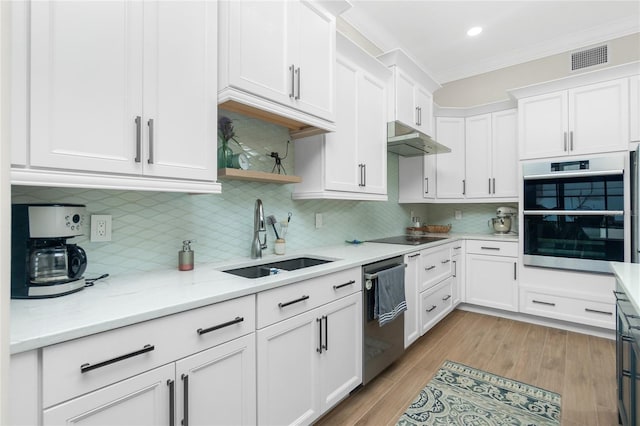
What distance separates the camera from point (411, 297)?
2.57 metres

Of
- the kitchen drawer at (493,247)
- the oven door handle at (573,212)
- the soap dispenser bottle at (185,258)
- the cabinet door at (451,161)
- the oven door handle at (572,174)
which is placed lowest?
the kitchen drawer at (493,247)

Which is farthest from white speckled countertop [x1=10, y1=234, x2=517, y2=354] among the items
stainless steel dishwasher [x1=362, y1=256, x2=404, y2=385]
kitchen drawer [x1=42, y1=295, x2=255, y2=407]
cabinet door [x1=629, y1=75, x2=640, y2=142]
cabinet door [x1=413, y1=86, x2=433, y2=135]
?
cabinet door [x1=629, y1=75, x2=640, y2=142]

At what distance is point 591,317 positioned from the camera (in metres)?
2.95

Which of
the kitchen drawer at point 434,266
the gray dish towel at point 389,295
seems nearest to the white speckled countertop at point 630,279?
the gray dish towel at point 389,295

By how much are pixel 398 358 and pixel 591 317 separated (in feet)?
6.93

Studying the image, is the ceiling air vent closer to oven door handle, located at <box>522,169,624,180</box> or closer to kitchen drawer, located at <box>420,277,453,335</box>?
oven door handle, located at <box>522,169,624,180</box>

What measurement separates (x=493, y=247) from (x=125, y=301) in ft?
12.0

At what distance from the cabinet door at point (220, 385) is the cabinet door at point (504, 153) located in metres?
3.53

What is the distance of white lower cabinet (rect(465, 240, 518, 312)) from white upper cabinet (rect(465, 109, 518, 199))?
0.66 meters

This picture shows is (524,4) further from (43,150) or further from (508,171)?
(43,150)

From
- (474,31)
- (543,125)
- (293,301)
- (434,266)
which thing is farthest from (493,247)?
(293,301)

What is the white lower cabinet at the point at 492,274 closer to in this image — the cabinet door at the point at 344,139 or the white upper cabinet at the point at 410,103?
the white upper cabinet at the point at 410,103

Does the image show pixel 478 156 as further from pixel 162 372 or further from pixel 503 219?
pixel 162 372

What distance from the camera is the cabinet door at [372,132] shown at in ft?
8.23
